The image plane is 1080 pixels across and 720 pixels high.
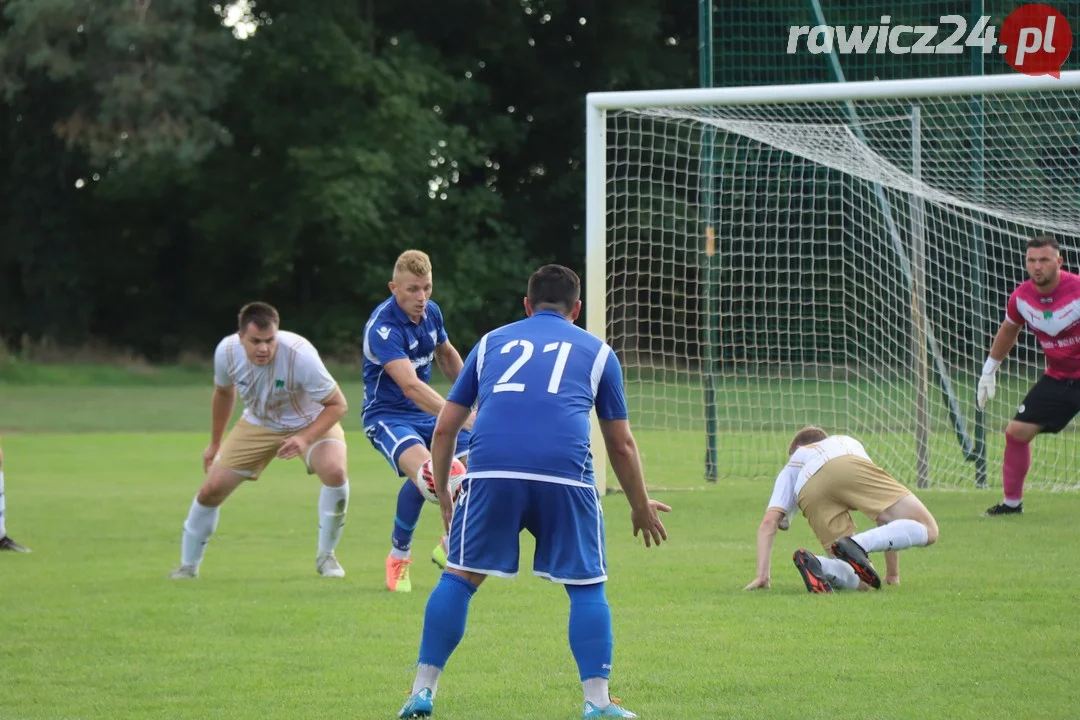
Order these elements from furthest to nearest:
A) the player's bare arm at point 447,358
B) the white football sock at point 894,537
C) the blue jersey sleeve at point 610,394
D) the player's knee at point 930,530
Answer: the player's bare arm at point 447,358 → the player's knee at point 930,530 → the white football sock at point 894,537 → the blue jersey sleeve at point 610,394

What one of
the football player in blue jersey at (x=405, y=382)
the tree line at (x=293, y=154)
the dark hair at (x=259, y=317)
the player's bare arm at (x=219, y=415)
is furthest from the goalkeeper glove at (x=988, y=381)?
the tree line at (x=293, y=154)

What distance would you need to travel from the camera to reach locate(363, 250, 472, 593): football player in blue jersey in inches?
318

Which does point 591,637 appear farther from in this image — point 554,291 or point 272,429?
point 272,429

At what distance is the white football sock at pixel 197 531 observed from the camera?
9.00 m

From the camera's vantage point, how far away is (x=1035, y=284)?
10711 millimetres

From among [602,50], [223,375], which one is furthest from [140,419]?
[602,50]

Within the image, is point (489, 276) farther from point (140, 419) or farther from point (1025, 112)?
point (1025, 112)

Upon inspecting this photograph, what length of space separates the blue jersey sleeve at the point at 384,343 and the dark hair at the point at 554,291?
2.83 m

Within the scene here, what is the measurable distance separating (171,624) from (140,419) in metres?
16.0

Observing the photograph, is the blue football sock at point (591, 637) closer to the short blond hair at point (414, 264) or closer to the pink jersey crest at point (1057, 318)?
the short blond hair at point (414, 264)

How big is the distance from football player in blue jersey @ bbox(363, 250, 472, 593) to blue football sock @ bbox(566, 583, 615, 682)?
287 centimetres

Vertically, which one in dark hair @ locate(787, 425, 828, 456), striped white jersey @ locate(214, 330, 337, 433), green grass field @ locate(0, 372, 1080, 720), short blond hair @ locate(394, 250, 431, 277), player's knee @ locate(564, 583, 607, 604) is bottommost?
green grass field @ locate(0, 372, 1080, 720)

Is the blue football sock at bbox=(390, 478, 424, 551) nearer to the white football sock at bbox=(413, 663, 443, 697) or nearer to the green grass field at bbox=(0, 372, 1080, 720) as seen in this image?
the green grass field at bbox=(0, 372, 1080, 720)

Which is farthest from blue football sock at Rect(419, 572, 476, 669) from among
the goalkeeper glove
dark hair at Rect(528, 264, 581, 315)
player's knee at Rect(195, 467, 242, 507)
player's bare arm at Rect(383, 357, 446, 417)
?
the goalkeeper glove
